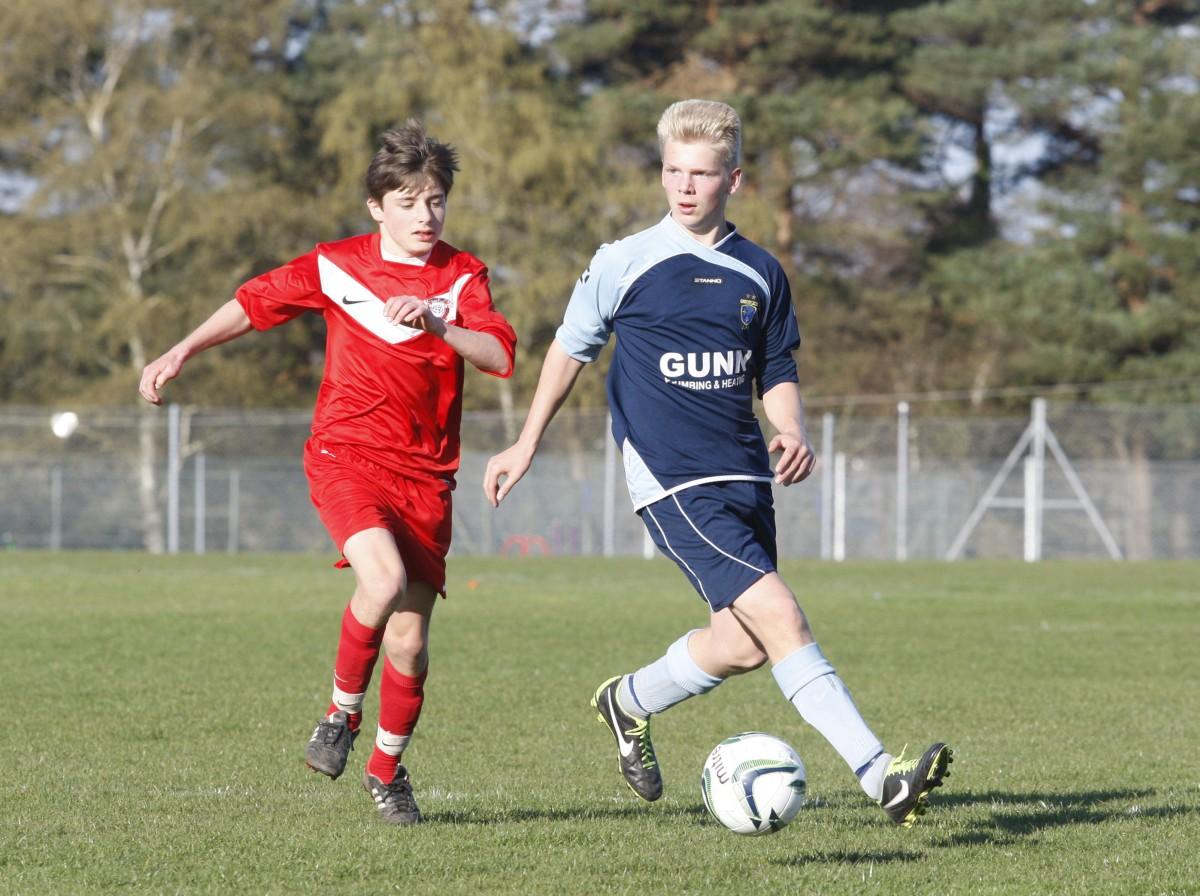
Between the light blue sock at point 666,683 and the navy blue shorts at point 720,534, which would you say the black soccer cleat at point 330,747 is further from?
the navy blue shorts at point 720,534

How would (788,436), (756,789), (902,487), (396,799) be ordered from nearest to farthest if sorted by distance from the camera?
(756,789) < (788,436) < (396,799) < (902,487)

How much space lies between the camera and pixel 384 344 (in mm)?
5520

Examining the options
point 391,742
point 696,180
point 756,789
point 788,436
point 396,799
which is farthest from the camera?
point 391,742

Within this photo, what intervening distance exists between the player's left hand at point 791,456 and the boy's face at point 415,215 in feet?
4.36

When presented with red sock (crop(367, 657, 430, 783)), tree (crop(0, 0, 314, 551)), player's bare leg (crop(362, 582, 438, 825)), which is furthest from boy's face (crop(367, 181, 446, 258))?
tree (crop(0, 0, 314, 551))

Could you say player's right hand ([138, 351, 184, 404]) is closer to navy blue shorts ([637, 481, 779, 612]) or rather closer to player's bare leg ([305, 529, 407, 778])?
player's bare leg ([305, 529, 407, 778])

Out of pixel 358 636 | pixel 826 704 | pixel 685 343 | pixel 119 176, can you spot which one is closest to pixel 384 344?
pixel 358 636

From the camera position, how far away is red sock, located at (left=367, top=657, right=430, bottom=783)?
214 inches

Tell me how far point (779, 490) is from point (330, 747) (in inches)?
957

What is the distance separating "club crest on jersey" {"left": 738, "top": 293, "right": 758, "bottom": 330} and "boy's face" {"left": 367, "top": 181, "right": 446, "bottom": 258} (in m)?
1.00

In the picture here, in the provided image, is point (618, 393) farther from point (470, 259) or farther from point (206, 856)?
point (206, 856)

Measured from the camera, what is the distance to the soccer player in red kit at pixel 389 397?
17.7 feet

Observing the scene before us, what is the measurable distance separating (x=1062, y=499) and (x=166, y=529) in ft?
49.8

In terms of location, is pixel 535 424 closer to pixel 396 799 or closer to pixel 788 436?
pixel 788 436
